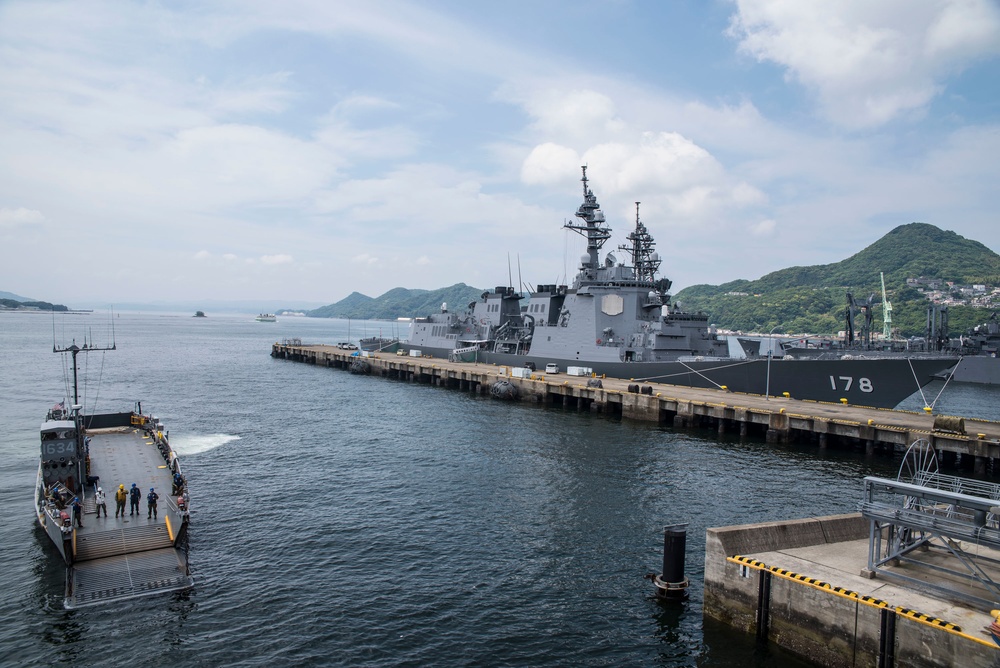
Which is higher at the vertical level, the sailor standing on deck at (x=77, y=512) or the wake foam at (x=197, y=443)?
the sailor standing on deck at (x=77, y=512)

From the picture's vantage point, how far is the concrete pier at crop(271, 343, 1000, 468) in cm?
2725

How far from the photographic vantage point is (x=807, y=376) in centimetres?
3731

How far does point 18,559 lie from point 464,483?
14.0 meters

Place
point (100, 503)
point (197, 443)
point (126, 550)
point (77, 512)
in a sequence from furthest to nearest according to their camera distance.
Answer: point (197, 443)
point (100, 503)
point (77, 512)
point (126, 550)

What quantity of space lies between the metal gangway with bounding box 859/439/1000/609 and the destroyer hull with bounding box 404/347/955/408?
2462 centimetres

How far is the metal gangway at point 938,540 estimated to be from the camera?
10391 millimetres

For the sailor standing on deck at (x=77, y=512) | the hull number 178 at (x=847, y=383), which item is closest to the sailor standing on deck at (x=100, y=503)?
the sailor standing on deck at (x=77, y=512)

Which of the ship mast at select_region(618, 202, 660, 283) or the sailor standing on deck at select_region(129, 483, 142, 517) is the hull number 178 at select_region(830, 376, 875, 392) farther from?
the sailor standing on deck at select_region(129, 483, 142, 517)

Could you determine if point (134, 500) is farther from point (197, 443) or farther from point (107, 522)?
point (197, 443)

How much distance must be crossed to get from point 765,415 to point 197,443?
3016cm

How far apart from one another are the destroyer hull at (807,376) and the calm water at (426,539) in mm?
8256

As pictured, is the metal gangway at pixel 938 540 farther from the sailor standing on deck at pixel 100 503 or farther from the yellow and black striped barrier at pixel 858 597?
the sailor standing on deck at pixel 100 503

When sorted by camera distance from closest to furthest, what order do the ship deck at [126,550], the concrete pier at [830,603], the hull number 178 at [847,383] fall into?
the concrete pier at [830,603], the ship deck at [126,550], the hull number 178 at [847,383]

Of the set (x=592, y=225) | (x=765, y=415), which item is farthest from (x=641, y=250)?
(x=765, y=415)
